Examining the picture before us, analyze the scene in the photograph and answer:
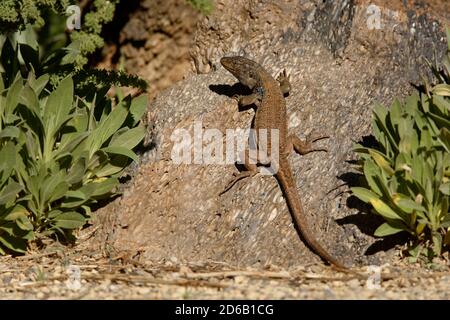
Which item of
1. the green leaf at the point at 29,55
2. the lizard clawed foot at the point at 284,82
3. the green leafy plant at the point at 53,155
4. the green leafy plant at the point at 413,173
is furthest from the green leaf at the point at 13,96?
the green leafy plant at the point at 413,173

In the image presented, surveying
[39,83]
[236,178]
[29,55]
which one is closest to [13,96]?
[39,83]

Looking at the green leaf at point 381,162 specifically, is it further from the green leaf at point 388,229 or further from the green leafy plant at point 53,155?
the green leafy plant at point 53,155

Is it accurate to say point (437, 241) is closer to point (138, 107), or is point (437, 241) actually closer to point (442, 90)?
point (442, 90)

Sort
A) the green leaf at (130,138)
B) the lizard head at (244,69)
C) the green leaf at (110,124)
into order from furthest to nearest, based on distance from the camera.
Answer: the lizard head at (244,69)
the green leaf at (130,138)
the green leaf at (110,124)

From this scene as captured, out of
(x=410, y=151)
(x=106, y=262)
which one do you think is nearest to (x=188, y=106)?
(x=106, y=262)

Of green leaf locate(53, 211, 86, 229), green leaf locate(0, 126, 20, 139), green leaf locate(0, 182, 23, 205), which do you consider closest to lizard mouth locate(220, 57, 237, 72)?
green leaf locate(53, 211, 86, 229)

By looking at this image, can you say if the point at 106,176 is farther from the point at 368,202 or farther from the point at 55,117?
the point at 368,202
